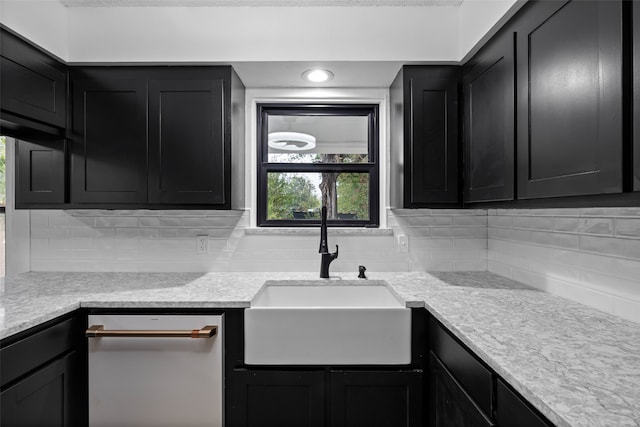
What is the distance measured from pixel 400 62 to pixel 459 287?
4.02 feet

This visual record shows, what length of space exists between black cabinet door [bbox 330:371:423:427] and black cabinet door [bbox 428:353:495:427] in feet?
0.25

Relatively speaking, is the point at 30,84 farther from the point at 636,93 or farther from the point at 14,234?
the point at 636,93

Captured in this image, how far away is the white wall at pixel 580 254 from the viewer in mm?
1220

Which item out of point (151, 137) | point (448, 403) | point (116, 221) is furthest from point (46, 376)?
point (448, 403)

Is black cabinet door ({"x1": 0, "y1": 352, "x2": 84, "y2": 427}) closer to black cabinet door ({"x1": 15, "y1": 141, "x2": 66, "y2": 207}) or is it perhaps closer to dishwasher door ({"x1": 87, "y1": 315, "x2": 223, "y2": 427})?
dishwasher door ({"x1": 87, "y1": 315, "x2": 223, "y2": 427})

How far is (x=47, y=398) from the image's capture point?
4.23ft

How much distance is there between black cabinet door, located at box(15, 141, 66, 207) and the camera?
5.90 ft

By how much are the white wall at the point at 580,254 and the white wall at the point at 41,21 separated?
102 inches

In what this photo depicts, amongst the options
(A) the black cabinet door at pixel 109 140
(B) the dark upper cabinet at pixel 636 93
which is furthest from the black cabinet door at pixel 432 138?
(A) the black cabinet door at pixel 109 140

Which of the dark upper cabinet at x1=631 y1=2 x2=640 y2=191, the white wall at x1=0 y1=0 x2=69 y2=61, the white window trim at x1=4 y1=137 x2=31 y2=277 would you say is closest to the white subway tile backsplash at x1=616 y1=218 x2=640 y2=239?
the dark upper cabinet at x1=631 y1=2 x2=640 y2=191

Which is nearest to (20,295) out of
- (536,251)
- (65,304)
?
(65,304)

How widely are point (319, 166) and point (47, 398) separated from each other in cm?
175

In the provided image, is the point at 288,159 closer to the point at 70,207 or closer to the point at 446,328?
the point at 70,207

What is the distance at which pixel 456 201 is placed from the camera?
1.80 meters
